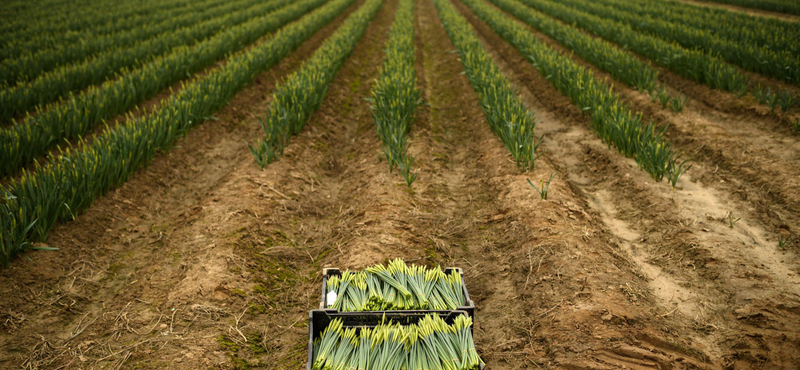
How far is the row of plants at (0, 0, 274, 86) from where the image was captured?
7.20 metres

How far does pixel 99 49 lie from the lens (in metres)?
9.17

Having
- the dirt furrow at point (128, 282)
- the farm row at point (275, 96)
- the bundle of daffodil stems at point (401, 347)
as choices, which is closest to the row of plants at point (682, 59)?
the farm row at point (275, 96)

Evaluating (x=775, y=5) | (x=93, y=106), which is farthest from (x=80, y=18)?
(x=775, y=5)

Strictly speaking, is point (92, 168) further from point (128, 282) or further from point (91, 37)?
point (91, 37)

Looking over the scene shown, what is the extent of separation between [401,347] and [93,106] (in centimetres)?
513

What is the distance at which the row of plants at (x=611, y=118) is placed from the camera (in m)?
4.12

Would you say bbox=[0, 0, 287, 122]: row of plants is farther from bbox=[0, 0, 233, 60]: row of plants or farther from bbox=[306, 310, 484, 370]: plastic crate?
bbox=[306, 310, 484, 370]: plastic crate

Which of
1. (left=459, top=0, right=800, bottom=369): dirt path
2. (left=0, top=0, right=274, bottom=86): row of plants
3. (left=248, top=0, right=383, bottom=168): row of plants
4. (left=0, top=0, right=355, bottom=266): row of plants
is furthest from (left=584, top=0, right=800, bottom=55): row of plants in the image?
(left=0, top=0, right=274, bottom=86): row of plants

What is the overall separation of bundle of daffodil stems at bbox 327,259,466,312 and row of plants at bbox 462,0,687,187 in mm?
2478

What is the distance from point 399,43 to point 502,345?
25.6 ft

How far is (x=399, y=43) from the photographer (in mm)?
9352

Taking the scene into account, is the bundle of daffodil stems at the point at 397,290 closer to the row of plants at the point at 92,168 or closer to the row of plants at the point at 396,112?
the row of plants at the point at 396,112

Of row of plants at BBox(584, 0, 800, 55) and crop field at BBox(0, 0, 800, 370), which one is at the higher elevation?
row of plants at BBox(584, 0, 800, 55)

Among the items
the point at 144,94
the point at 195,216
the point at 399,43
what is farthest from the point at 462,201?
the point at 399,43
